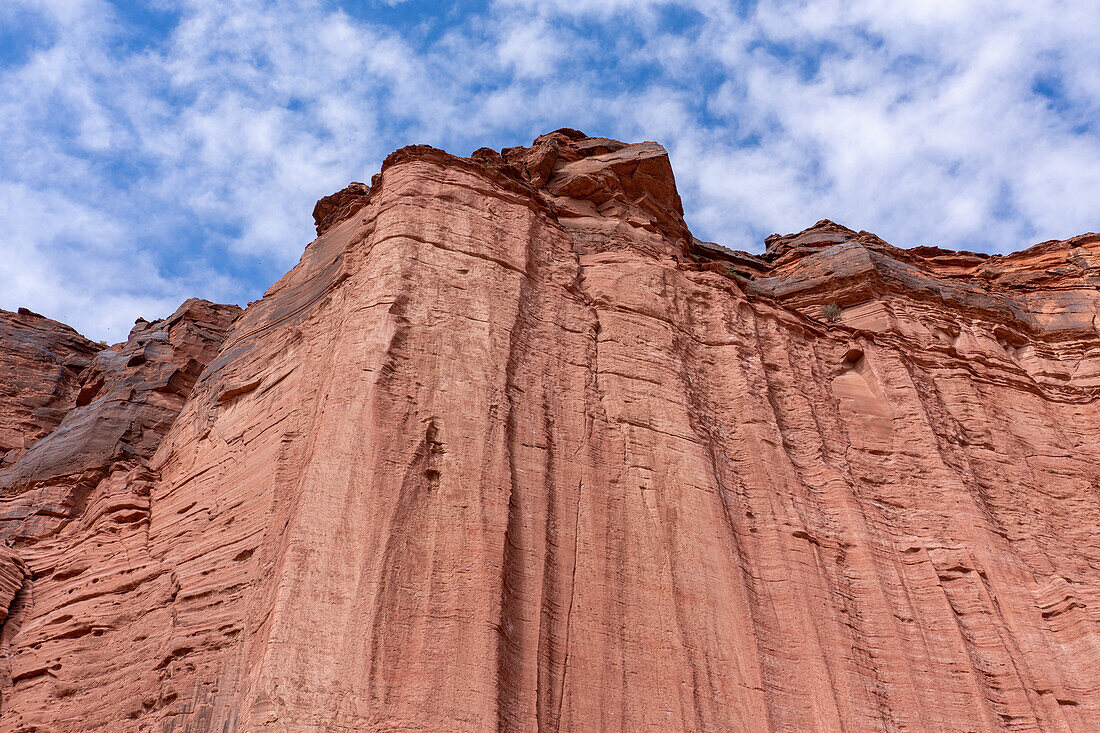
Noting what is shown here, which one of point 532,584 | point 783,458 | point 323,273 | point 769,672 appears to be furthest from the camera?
point 323,273

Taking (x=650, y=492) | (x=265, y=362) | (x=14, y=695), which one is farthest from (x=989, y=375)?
(x=14, y=695)

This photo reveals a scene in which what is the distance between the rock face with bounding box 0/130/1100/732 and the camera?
882 cm

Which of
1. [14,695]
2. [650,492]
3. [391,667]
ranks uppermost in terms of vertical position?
[650,492]

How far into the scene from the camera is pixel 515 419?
36.2ft

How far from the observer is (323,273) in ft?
48.4

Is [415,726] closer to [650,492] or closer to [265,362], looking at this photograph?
[650,492]

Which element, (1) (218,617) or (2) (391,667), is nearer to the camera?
(2) (391,667)

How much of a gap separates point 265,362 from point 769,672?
307 inches

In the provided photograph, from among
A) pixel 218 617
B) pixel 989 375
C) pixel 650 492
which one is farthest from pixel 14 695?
pixel 989 375

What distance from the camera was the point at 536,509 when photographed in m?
10.2

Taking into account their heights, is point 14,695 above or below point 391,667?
above

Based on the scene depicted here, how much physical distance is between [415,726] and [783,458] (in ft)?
23.2

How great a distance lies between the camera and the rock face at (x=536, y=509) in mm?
8820

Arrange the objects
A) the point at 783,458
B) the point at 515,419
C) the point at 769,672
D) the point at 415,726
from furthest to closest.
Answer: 1. the point at 783,458
2. the point at 515,419
3. the point at 769,672
4. the point at 415,726
